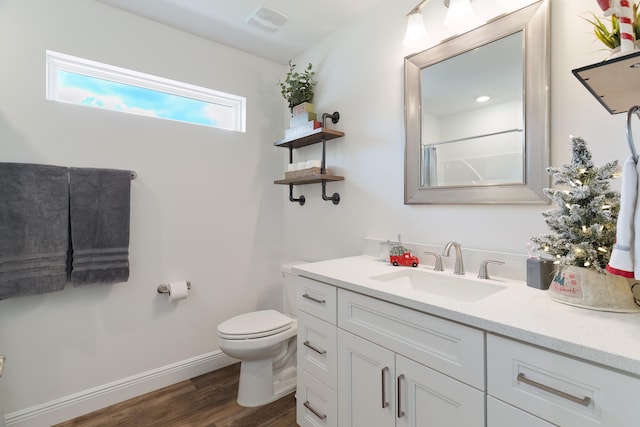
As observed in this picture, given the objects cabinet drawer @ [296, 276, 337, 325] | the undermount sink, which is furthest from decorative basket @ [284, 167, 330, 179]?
the undermount sink

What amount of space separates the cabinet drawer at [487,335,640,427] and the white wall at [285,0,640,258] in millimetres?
632

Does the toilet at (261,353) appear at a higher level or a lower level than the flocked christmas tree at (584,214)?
lower

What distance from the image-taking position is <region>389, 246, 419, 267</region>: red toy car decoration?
5.05 feet

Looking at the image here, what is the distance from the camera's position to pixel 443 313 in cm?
92

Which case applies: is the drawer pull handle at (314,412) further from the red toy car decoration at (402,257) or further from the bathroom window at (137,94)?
the bathroom window at (137,94)

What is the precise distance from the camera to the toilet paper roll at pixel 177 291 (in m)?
1.99

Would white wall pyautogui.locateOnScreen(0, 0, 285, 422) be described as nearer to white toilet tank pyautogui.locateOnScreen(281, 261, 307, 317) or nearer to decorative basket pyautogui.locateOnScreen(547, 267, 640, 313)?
white toilet tank pyautogui.locateOnScreen(281, 261, 307, 317)

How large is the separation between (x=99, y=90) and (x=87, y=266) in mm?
1092

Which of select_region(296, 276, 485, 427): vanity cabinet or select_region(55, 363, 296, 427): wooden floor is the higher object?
select_region(296, 276, 485, 427): vanity cabinet

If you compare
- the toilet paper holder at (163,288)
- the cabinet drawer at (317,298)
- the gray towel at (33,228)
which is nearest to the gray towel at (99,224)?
the gray towel at (33,228)

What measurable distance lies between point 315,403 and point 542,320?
1.09 metres

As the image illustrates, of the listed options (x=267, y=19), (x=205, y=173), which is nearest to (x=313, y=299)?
(x=205, y=173)

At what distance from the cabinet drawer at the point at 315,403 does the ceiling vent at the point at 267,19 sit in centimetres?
210

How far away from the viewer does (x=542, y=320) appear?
0.81 metres
